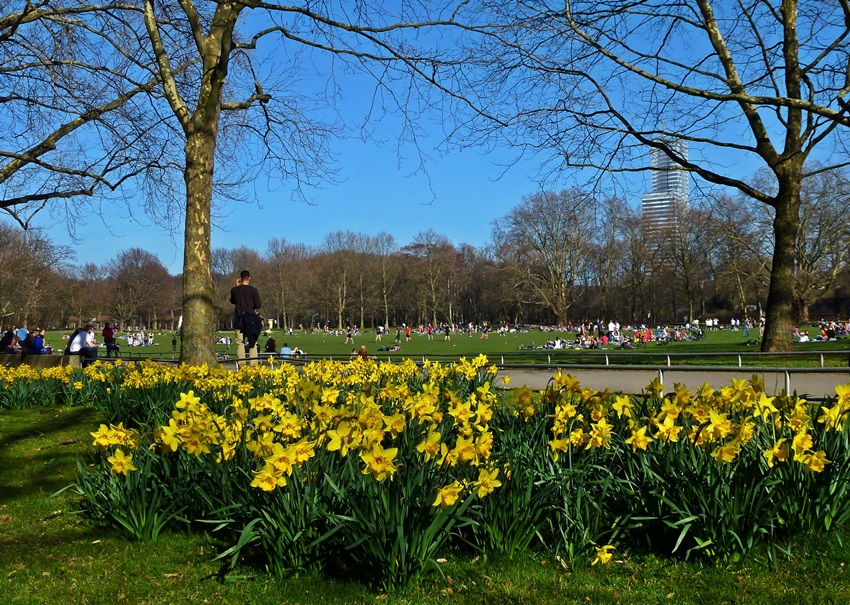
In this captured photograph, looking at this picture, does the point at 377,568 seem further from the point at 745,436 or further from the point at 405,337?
the point at 405,337

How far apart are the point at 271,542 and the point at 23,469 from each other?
382cm

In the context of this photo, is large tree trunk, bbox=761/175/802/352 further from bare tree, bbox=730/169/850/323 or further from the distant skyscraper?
bare tree, bbox=730/169/850/323

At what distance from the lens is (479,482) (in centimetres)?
312

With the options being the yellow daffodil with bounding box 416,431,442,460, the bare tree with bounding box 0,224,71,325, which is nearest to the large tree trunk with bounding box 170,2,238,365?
the yellow daffodil with bounding box 416,431,442,460

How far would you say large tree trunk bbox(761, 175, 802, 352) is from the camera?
→ 50.4ft

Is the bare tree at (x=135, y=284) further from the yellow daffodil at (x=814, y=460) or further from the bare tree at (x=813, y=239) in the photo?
the yellow daffodil at (x=814, y=460)

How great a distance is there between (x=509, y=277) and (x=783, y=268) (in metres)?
60.9

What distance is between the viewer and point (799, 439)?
3.31 m

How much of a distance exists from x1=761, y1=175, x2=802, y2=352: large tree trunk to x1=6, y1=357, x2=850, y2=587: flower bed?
12.8 m

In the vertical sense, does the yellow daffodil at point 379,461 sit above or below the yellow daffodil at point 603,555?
above

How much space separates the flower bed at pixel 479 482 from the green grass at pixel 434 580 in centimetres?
10

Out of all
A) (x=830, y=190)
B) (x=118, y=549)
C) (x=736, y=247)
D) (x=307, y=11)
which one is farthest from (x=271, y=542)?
(x=736, y=247)

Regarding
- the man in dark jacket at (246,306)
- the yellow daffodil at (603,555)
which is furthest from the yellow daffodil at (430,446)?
the man in dark jacket at (246,306)

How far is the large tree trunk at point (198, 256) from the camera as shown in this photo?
30.5ft
